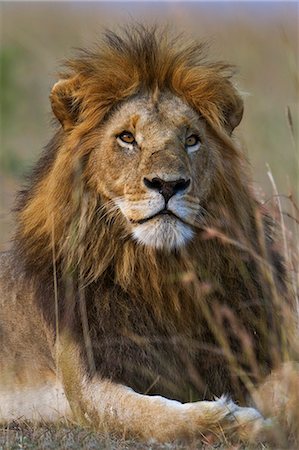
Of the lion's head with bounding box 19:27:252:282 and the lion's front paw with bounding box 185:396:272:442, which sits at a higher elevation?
the lion's head with bounding box 19:27:252:282

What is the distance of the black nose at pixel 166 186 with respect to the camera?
4461 mm

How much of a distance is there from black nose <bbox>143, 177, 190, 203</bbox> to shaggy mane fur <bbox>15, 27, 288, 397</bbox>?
27 centimetres

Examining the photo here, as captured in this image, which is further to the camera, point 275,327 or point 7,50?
point 7,50

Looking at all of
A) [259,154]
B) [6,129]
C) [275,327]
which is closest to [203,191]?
[275,327]

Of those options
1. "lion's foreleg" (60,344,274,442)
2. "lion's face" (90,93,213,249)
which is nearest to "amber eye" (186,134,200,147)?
"lion's face" (90,93,213,249)

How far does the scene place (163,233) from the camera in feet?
14.9

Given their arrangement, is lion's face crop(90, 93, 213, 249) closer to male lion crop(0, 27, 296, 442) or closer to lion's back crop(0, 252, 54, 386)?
male lion crop(0, 27, 296, 442)

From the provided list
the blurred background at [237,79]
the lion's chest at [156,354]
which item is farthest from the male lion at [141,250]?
the blurred background at [237,79]

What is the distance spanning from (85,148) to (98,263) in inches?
18.0

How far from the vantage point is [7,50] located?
1504cm

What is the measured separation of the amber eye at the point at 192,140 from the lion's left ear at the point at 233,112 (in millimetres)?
260

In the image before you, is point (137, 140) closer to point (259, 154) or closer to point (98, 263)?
point (98, 263)

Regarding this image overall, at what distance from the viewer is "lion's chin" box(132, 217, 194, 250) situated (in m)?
4.51

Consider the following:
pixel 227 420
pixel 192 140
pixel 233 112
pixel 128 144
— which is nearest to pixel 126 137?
pixel 128 144
